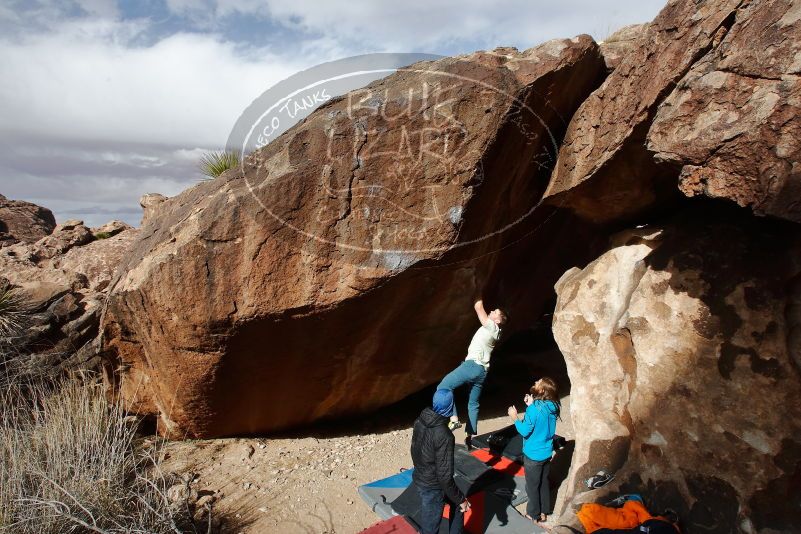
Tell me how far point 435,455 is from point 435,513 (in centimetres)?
43

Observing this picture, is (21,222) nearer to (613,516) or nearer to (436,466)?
(436,466)

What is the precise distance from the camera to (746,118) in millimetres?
2670

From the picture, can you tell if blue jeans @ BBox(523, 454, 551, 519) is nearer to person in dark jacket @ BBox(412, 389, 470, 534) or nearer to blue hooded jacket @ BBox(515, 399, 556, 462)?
blue hooded jacket @ BBox(515, 399, 556, 462)

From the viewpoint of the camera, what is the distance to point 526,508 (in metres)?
3.96

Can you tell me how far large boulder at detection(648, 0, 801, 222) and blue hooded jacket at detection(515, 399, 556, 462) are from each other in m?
1.83

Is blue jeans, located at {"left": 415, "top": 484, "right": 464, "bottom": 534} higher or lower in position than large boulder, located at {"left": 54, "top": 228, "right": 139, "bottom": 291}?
lower

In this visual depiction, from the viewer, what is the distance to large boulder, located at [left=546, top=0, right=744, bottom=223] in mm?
3260

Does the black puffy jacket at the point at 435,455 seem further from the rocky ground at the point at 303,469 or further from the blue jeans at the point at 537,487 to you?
the rocky ground at the point at 303,469

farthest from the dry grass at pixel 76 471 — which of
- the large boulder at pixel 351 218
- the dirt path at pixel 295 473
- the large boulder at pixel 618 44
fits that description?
the large boulder at pixel 618 44

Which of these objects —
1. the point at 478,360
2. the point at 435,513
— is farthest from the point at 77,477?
the point at 478,360

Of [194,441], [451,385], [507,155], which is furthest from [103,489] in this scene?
[507,155]

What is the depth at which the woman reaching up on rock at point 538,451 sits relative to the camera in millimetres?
3803

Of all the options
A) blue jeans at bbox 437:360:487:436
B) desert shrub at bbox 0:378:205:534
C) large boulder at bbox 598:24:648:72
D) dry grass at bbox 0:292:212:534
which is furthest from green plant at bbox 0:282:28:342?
large boulder at bbox 598:24:648:72

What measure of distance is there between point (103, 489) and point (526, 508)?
3027 mm
